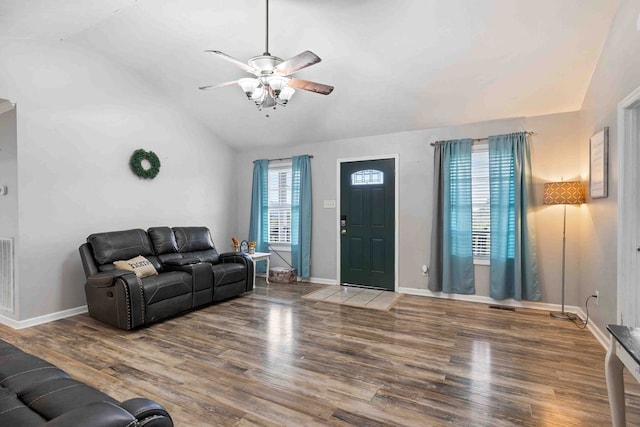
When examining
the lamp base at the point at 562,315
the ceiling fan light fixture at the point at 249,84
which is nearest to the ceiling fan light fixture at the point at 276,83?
the ceiling fan light fixture at the point at 249,84

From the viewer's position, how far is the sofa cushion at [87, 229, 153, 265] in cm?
380

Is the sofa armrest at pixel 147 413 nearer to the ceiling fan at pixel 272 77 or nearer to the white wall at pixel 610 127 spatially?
the ceiling fan at pixel 272 77

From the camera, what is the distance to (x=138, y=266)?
3867mm

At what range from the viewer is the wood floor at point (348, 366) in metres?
2.07

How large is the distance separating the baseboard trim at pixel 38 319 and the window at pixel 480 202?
5.21m

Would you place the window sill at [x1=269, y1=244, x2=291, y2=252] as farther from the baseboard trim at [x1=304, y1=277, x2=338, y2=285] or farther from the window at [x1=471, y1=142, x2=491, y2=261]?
the window at [x1=471, y1=142, x2=491, y2=261]

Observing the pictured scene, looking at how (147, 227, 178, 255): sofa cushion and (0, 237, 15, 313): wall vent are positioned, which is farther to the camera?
(147, 227, 178, 255): sofa cushion

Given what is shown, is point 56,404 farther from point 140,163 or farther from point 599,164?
point 599,164

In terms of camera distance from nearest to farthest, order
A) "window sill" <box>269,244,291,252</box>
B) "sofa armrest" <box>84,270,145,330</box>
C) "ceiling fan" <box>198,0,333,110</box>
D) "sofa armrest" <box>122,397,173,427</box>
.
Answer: "sofa armrest" <box>122,397,173,427</box> → "ceiling fan" <box>198,0,333,110</box> → "sofa armrest" <box>84,270,145,330</box> → "window sill" <box>269,244,291,252</box>

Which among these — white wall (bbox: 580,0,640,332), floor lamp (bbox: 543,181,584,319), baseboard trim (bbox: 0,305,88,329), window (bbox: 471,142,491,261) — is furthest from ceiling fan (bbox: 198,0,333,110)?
baseboard trim (bbox: 0,305,88,329)

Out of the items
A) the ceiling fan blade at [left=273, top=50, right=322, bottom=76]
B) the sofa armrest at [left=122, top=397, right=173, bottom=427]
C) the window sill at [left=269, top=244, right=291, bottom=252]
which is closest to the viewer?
the sofa armrest at [left=122, top=397, right=173, bottom=427]

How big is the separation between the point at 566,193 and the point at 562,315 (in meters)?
1.46

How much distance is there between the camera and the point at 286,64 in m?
2.76

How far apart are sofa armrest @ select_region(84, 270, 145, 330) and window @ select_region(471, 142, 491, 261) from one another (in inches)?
165
